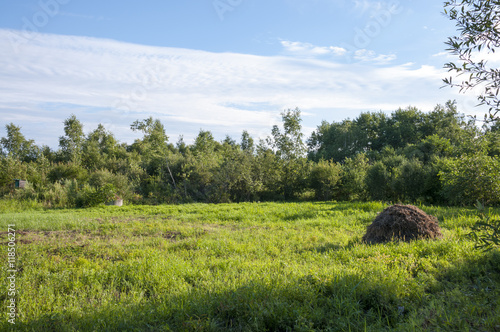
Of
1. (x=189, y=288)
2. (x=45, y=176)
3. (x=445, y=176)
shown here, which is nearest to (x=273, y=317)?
(x=189, y=288)

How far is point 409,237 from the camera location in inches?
262

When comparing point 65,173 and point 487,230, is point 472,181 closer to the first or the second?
point 487,230

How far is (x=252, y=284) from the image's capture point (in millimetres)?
4266

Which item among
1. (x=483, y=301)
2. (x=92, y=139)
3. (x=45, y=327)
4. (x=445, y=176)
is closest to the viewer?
(x=45, y=327)

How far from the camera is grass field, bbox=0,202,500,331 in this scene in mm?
3469

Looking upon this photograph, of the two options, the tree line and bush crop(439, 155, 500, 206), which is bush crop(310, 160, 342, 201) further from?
bush crop(439, 155, 500, 206)

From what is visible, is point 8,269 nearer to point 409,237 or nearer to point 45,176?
point 409,237

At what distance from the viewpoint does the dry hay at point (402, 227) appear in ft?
21.8

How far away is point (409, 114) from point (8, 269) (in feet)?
124

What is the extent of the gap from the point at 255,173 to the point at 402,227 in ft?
45.4

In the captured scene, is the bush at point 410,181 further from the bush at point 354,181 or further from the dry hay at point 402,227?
the dry hay at point 402,227

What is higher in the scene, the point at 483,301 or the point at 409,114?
the point at 409,114

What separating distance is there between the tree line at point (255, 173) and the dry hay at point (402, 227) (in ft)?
18.5

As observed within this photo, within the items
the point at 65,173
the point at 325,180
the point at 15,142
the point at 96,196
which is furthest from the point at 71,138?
the point at 325,180
